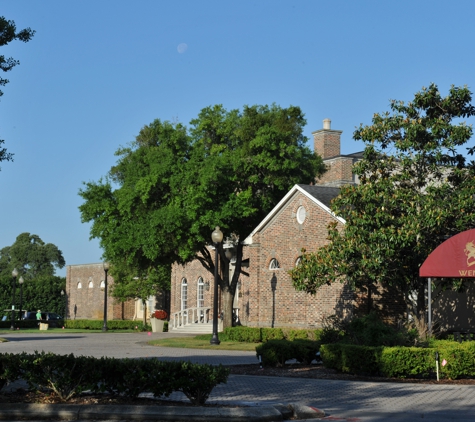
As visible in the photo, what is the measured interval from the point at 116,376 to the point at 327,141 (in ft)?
157

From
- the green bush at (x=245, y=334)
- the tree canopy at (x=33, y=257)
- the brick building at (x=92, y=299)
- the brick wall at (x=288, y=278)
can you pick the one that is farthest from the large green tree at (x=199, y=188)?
the tree canopy at (x=33, y=257)

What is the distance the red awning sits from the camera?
19.0m

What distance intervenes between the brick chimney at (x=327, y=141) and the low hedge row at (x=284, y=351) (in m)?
38.9

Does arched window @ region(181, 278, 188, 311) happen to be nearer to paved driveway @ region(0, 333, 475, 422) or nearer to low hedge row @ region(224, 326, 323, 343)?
low hedge row @ region(224, 326, 323, 343)

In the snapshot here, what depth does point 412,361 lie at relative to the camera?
54.5 ft

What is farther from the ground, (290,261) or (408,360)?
(290,261)

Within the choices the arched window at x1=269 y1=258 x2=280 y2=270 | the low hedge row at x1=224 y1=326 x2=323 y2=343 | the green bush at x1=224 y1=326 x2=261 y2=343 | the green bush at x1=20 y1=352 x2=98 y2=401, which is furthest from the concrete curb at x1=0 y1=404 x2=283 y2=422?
the arched window at x1=269 y1=258 x2=280 y2=270

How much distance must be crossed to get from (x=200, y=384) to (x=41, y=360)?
2.51 metres

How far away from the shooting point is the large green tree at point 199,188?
34.0 metres

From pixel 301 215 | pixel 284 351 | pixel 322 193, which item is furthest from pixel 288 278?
pixel 284 351

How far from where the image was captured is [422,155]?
2548 centimetres

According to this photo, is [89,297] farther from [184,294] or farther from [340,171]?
[340,171]

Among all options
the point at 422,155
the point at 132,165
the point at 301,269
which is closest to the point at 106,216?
the point at 132,165

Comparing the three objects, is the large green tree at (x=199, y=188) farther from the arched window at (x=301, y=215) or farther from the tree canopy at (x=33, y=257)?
the tree canopy at (x=33, y=257)
